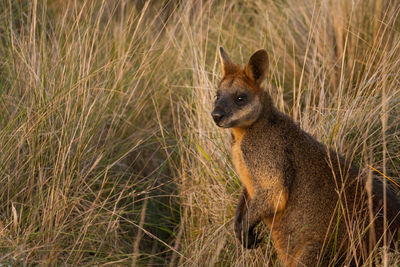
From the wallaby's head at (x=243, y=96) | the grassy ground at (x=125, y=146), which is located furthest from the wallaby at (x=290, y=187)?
the grassy ground at (x=125, y=146)

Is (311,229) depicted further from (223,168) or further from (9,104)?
(9,104)

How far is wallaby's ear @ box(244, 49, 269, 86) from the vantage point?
12.9 feet

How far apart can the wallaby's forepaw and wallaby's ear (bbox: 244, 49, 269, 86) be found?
3.09ft

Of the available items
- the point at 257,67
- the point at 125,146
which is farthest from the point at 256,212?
the point at 125,146

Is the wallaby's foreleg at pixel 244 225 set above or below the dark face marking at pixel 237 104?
below

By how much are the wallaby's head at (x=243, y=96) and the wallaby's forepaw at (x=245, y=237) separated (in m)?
0.65

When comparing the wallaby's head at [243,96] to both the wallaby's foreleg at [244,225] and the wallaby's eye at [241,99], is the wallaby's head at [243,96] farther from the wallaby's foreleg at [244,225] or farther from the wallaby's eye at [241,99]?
the wallaby's foreleg at [244,225]

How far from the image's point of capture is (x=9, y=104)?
4.66 metres

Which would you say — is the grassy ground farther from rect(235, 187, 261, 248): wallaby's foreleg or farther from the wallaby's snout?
the wallaby's snout

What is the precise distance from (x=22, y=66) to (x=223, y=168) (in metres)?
1.76

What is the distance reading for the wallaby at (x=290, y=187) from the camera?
3.60 meters

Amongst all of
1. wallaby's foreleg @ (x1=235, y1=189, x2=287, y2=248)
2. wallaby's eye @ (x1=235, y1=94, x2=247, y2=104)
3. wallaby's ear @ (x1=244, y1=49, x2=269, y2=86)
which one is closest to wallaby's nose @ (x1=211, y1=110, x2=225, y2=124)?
wallaby's eye @ (x1=235, y1=94, x2=247, y2=104)

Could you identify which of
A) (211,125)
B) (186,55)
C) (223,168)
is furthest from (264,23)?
(223,168)

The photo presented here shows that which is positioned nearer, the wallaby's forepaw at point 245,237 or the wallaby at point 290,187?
the wallaby at point 290,187
